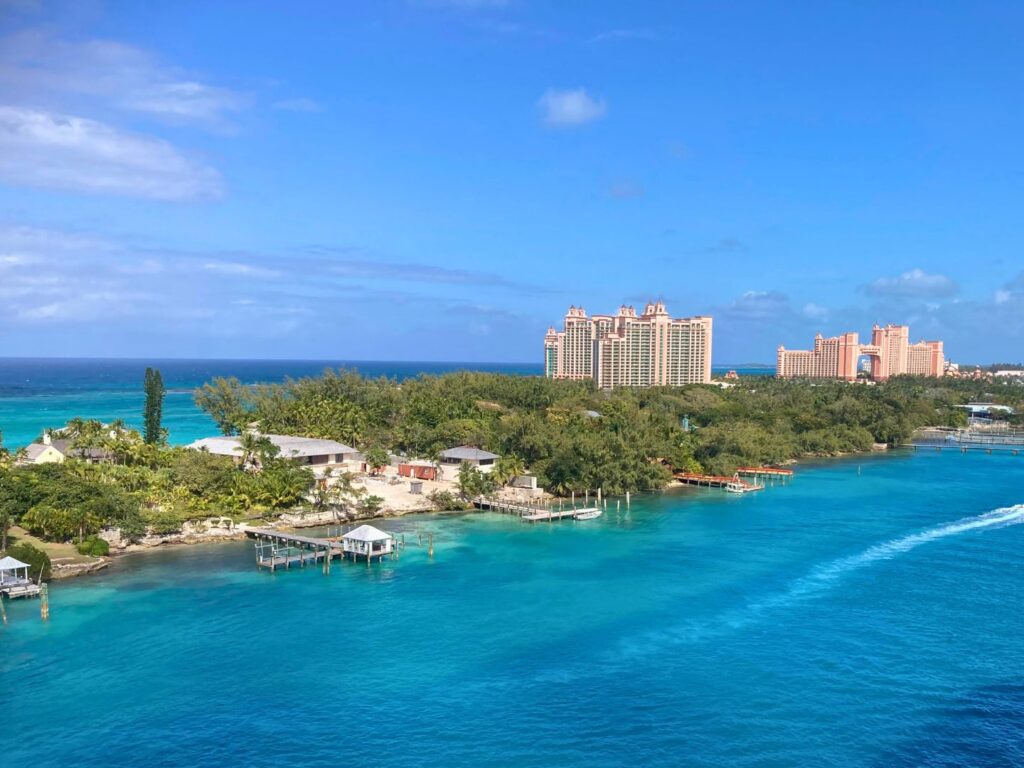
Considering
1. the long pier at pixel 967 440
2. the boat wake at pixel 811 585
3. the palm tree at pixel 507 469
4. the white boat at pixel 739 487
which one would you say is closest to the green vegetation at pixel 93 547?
the palm tree at pixel 507 469

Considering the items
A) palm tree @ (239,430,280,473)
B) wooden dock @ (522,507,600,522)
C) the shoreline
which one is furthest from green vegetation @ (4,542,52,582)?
wooden dock @ (522,507,600,522)

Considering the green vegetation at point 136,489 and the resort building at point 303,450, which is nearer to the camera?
the green vegetation at point 136,489

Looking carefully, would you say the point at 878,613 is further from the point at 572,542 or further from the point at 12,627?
the point at 12,627

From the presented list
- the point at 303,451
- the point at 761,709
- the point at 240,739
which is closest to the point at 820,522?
the point at 761,709

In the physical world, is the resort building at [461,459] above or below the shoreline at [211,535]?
above

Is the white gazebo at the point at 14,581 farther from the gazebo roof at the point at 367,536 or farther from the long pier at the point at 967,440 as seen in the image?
the long pier at the point at 967,440

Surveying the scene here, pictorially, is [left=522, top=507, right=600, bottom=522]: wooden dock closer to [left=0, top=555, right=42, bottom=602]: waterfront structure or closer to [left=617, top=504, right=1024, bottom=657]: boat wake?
[left=617, top=504, right=1024, bottom=657]: boat wake
